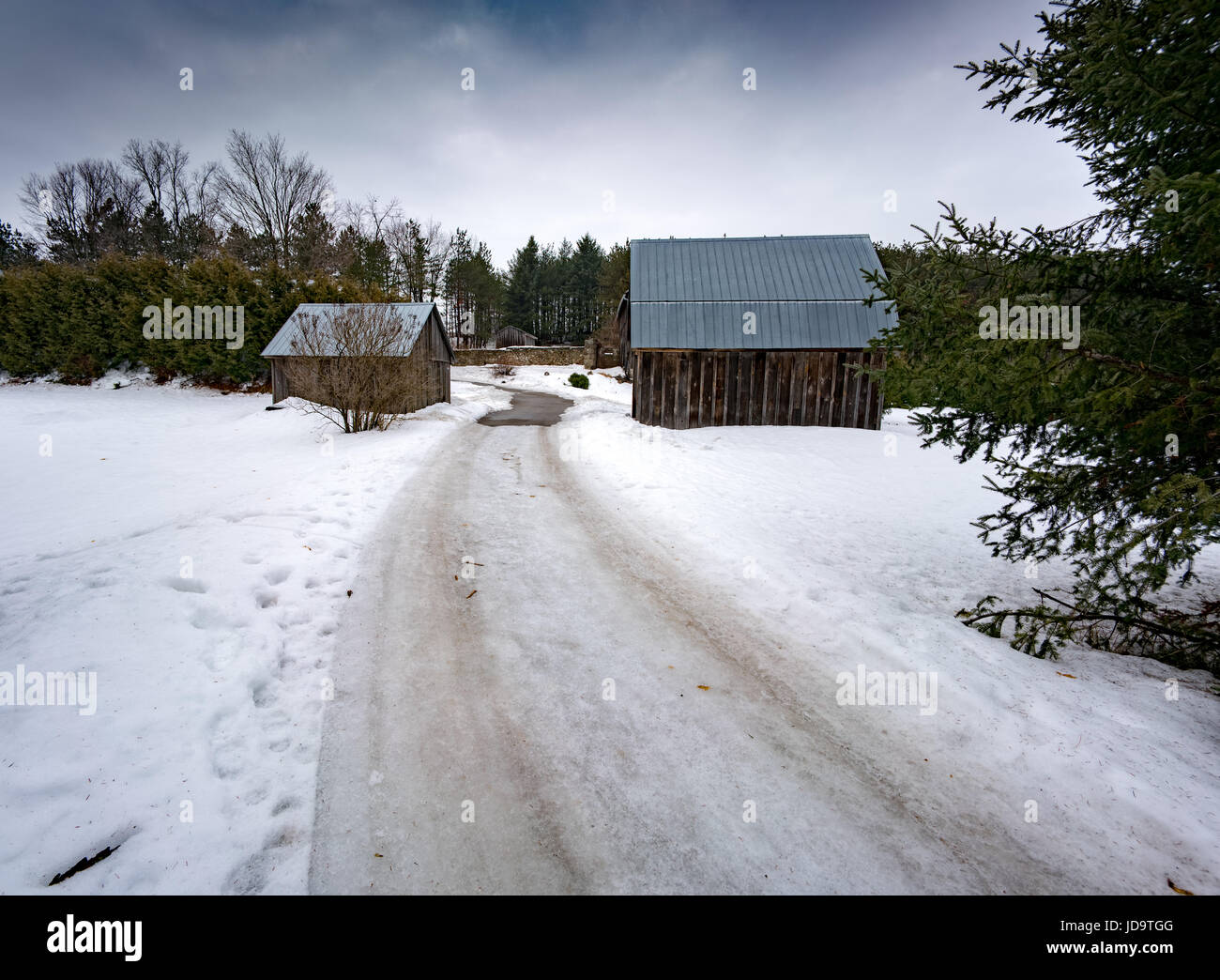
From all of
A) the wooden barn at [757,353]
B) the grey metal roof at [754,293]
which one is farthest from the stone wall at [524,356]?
the wooden barn at [757,353]

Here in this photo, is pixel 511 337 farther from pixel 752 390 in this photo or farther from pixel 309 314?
pixel 752 390

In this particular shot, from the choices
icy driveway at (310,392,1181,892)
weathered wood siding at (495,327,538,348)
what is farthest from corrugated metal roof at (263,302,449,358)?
weathered wood siding at (495,327,538,348)

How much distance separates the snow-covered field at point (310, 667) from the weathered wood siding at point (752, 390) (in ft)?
22.9

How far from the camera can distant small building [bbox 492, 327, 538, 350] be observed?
5576cm

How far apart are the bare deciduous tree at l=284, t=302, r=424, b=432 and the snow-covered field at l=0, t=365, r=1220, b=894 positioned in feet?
15.4

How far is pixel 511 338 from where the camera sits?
183 feet

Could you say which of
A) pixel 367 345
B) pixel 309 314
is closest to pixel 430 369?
pixel 309 314

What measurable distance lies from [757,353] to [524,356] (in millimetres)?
35527

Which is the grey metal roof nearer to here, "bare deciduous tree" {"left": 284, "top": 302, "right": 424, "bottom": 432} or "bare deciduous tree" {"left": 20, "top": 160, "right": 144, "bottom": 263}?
"bare deciduous tree" {"left": 284, "top": 302, "right": 424, "bottom": 432}

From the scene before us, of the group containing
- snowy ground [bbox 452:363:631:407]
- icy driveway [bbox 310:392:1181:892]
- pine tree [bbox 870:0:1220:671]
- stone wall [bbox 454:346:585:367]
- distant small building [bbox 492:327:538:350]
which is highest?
distant small building [bbox 492:327:538:350]

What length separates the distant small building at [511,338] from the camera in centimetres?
5576
